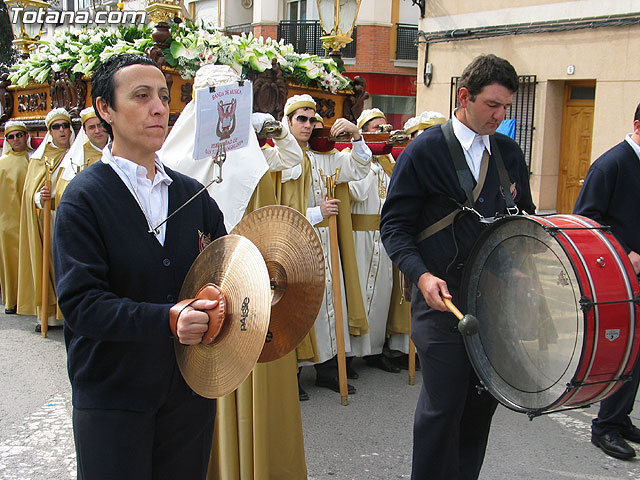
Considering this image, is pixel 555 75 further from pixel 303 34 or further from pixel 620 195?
pixel 303 34

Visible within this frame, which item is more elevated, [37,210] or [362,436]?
[37,210]

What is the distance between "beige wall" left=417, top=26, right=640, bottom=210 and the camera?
1324 cm

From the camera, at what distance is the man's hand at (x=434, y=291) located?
→ 9.32 feet

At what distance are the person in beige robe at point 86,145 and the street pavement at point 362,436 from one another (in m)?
2.01

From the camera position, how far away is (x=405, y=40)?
25.3 m

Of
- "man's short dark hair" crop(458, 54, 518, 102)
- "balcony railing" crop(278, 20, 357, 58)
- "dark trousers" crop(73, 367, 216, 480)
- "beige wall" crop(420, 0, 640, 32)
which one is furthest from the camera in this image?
"balcony railing" crop(278, 20, 357, 58)

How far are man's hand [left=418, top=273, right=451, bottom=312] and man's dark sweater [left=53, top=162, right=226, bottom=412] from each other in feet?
3.54

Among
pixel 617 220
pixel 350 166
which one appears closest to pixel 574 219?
pixel 617 220

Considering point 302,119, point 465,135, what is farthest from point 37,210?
point 465,135

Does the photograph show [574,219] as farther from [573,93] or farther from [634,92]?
[573,93]

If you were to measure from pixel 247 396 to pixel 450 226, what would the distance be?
132 cm

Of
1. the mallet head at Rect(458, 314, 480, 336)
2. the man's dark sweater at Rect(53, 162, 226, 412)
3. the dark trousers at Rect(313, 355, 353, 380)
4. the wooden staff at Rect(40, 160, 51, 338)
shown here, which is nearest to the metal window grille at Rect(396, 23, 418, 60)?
the wooden staff at Rect(40, 160, 51, 338)

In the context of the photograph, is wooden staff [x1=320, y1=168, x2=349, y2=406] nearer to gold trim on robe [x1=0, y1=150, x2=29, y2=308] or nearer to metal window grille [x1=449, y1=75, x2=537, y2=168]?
gold trim on robe [x1=0, y1=150, x2=29, y2=308]

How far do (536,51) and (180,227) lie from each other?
47.3ft
